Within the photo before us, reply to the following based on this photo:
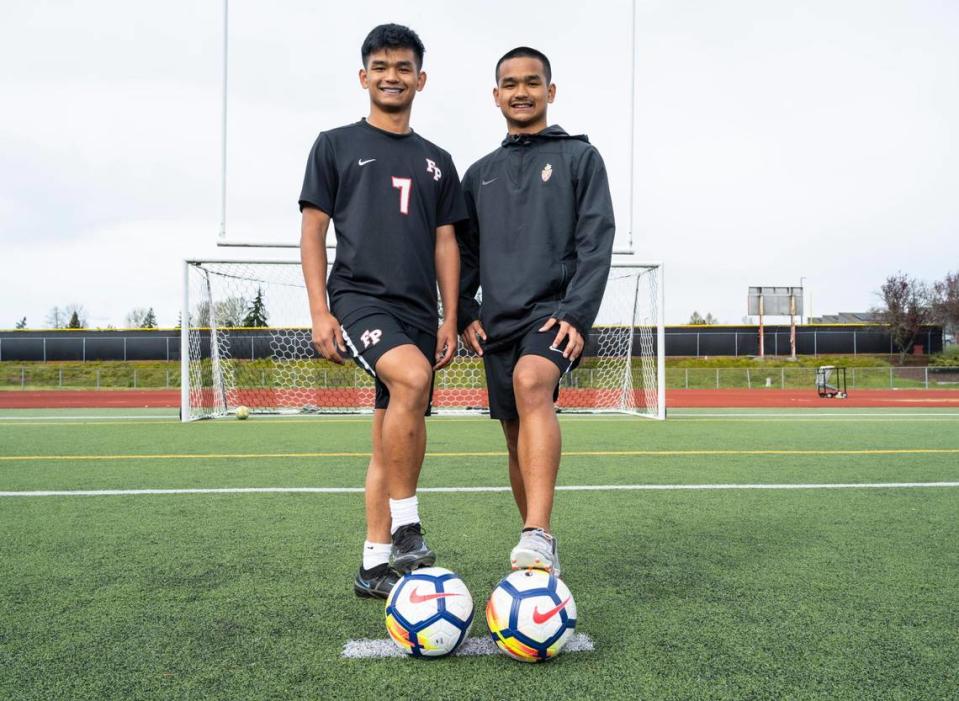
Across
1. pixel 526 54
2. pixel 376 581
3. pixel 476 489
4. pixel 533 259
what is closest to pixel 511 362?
pixel 533 259

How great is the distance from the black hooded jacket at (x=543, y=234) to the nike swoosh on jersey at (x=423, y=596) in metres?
1.02

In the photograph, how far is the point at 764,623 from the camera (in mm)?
2406

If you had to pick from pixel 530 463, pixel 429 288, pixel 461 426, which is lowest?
pixel 461 426

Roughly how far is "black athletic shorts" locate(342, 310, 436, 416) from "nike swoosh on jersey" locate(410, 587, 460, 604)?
0.71m

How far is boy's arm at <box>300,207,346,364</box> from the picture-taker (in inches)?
113

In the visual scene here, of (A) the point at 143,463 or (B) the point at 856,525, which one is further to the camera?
(A) the point at 143,463

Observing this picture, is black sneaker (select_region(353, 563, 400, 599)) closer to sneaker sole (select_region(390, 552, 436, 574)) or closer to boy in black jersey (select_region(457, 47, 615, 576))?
sneaker sole (select_region(390, 552, 436, 574))

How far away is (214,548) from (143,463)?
11.7 feet

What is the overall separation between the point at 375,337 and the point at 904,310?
165 feet

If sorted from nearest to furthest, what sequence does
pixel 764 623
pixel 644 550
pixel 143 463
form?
pixel 764 623, pixel 644 550, pixel 143 463

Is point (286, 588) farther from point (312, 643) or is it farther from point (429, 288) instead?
point (429, 288)

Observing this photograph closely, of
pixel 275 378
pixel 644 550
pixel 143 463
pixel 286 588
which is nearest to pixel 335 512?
pixel 286 588

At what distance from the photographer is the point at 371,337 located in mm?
2766

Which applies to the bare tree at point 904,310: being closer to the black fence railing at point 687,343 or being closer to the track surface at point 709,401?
the black fence railing at point 687,343
